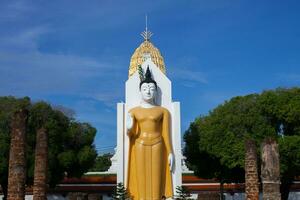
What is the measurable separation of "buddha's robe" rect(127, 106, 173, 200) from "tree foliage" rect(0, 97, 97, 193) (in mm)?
8661

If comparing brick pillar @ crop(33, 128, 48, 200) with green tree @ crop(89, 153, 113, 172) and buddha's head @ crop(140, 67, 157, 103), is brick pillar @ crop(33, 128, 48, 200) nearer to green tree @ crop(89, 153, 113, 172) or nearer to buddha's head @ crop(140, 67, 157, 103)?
buddha's head @ crop(140, 67, 157, 103)

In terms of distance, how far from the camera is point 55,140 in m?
26.2

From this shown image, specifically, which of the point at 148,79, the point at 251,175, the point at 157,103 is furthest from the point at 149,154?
the point at 251,175

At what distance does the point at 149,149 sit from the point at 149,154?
0.16 metres

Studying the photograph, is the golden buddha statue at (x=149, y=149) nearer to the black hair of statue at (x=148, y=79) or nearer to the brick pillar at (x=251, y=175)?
the black hair of statue at (x=148, y=79)

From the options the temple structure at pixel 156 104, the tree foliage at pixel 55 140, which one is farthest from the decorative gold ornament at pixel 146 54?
the temple structure at pixel 156 104

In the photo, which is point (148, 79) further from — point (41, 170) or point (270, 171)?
point (270, 171)

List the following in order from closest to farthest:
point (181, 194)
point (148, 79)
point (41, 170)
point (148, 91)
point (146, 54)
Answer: point (181, 194)
point (41, 170)
point (148, 91)
point (148, 79)
point (146, 54)

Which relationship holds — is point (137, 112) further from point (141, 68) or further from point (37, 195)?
point (37, 195)

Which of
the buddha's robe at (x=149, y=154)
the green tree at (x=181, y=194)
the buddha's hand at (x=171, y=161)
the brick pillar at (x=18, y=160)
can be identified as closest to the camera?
the brick pillar at (x=18, y=160)

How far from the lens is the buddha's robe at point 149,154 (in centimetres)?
1631

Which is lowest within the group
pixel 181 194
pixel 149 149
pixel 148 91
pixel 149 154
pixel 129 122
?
pixel 181 194

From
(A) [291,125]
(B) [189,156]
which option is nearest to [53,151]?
(B) [189,156]

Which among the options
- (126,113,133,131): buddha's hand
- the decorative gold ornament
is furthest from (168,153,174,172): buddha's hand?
the decorative gold ornament
